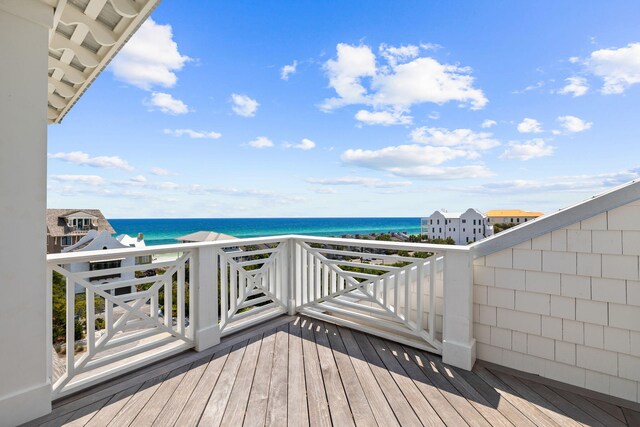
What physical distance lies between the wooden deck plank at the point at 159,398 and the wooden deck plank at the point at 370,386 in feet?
4.32

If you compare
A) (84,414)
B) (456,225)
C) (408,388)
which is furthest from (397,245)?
(456,225)

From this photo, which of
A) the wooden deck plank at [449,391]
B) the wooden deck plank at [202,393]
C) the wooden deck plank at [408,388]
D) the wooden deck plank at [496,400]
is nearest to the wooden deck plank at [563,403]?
the wooden deck plank at [496,400]

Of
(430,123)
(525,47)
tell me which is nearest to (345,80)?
(525,47)

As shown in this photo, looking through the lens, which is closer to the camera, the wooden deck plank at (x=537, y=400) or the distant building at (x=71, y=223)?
the wooden deck plank at (x=537, y=400)

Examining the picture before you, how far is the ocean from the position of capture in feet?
114

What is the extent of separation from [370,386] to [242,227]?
41758 mm

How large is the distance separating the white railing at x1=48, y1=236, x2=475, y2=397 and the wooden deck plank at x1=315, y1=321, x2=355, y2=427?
0.51m

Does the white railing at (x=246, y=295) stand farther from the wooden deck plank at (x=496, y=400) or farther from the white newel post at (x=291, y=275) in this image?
the wooden deck plank at (x=496, y=400)

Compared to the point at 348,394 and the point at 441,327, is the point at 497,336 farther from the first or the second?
the point at 348,394

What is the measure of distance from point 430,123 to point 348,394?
10.5 metres

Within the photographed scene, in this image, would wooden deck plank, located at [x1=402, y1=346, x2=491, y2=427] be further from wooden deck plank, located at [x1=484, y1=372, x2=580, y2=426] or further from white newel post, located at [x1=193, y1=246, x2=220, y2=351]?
white newel post, located at [x1=193, y1=246, x2=220, y2=351]

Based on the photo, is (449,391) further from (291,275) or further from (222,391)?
(291,275)

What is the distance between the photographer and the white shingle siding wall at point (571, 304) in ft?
5.85

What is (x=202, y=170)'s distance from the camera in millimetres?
36375
